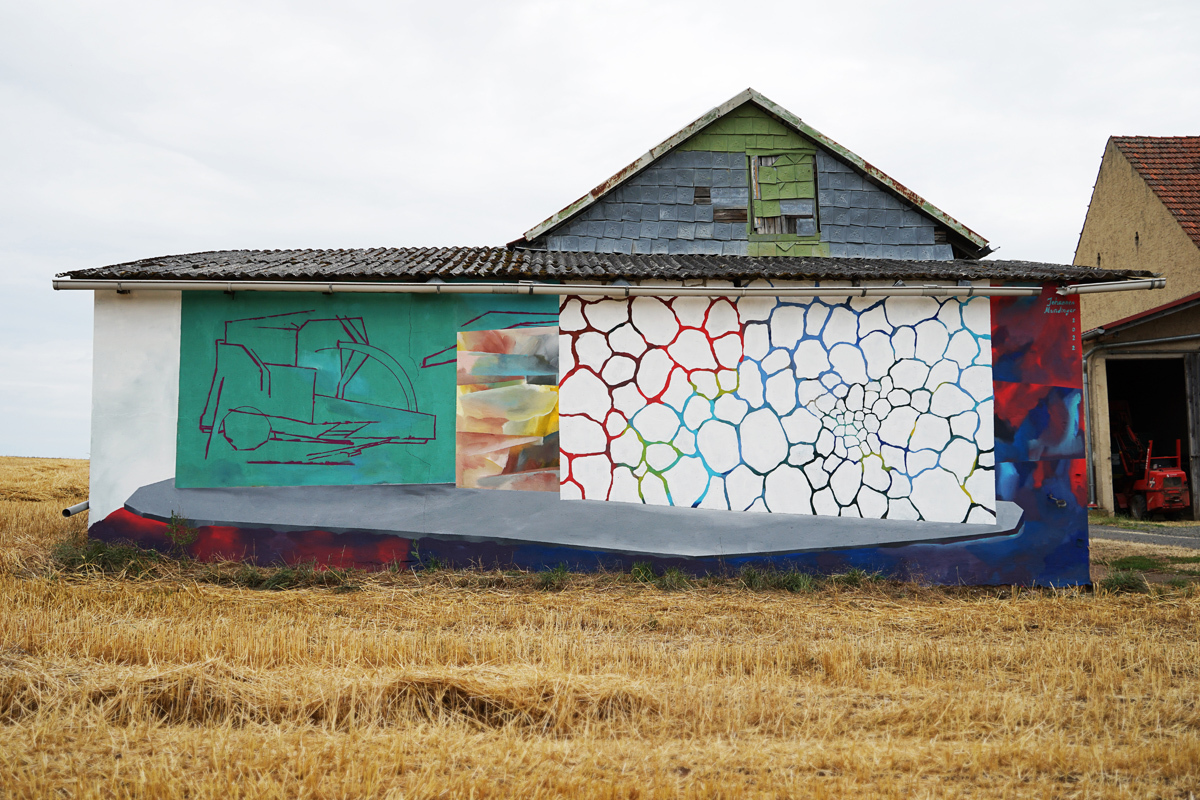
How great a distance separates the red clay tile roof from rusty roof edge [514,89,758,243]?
1316cm

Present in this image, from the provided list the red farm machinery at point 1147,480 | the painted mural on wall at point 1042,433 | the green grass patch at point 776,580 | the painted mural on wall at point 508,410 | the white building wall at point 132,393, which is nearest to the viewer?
the green grass patch at point 776,580

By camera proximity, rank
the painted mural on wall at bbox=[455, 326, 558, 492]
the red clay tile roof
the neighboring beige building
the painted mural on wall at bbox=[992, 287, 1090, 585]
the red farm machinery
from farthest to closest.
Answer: the red clay tile roof
the neighboring beige building
the red farm machinery
the painted mural on wall at bbox=[992, 287, 1090, 585]
the painted mural on wall at bbox=[455, 326, 558, 492]

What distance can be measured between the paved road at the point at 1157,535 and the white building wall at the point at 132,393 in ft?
47.2

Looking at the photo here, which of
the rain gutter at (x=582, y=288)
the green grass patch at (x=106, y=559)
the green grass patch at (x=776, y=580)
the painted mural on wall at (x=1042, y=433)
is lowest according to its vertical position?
the green grass patch at (x=776, y=580)

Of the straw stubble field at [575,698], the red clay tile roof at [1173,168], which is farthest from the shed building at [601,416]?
the red clay tile roof at [1173,168]

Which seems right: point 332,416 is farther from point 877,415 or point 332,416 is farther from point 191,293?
point 877,415

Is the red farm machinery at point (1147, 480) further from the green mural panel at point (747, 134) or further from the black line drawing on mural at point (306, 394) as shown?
the black line drawing on mural at point (306, 394)

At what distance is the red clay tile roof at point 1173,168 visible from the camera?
60.9ft

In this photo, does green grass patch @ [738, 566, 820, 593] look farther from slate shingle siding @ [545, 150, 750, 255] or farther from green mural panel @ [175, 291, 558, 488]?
slate shingle siding @ [545, 150, 750, 255]

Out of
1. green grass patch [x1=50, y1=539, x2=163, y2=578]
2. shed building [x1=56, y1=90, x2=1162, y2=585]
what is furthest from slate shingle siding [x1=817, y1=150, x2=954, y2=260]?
green grass patch [x1=50, y1=539, x2=163, y2=578]

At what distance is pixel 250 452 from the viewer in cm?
866

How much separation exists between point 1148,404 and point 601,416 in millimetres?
17811

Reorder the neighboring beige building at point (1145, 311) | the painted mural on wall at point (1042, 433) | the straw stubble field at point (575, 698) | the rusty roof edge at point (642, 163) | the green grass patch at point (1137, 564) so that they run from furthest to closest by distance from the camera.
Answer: the neighboring beige building at point (1145, 311)
the rusty roof edge at point (642, 163)
the green grass patch at point (1137, 564)
the painted mural on wall at point (1042, 433)
the straw stubble field at point (575, 698)

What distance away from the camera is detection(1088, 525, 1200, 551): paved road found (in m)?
12.5
